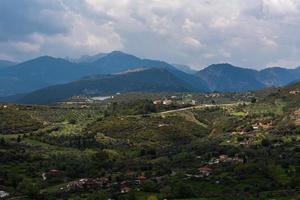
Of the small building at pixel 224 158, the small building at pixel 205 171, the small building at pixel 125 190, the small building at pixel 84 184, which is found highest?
the small building at pixel 224 158

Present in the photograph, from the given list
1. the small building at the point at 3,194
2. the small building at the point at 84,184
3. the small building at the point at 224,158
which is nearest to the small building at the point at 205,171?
the small building at the point at 224,158

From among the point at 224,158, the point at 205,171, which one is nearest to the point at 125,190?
the point at 205,171

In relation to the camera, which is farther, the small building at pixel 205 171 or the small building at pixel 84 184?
the small building at pixel 205 171

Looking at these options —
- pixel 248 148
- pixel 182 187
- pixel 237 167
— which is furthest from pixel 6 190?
pixel 248 148

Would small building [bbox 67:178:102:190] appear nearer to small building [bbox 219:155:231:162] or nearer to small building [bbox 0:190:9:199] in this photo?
small building [bbox 0:190:9:199]

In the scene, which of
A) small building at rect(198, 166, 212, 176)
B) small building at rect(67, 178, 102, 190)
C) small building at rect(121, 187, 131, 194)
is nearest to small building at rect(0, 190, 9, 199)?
small building at rect(67, 178, 102, 190)

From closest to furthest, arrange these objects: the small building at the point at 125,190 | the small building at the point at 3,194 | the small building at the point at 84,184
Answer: the small building at the point at 125,190, the small building at the point at 3,194, the small building at the point at 84,184

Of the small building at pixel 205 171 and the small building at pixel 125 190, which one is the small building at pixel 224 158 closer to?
the small building at pixel 205 171

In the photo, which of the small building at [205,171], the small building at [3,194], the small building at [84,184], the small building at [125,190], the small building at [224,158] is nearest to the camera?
the small building at [125,190]

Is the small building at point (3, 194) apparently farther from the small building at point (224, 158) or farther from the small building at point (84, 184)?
the small building at point (224, 158)

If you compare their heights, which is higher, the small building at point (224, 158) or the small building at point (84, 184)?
the small building at point (224, 158)

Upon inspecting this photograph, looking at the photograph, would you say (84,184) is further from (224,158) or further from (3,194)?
(224,158)
